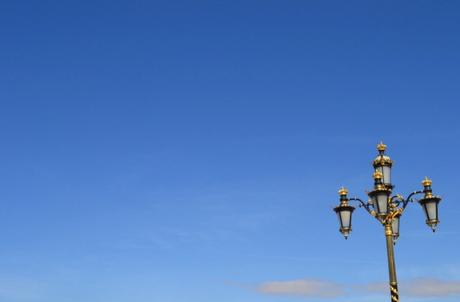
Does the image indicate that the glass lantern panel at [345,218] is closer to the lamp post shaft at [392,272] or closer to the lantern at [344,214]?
the lantern at [344,214]

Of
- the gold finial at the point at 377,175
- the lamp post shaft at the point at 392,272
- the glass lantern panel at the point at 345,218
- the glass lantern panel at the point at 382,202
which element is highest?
the gold finial at the point at 377,175

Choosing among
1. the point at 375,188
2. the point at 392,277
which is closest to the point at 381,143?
the point at 375,188

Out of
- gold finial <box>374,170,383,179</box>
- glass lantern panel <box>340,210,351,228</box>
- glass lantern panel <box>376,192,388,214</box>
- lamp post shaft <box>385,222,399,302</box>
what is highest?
gold finial <box>374,170,383,179</box>

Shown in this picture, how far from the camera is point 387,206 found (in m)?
22.3

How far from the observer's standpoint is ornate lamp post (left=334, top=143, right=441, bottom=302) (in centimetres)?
2214

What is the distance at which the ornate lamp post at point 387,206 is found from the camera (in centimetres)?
2214

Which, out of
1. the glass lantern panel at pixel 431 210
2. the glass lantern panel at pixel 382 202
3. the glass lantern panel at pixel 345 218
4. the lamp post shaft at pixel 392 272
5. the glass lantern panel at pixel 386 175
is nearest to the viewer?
the lamp post shaft at pixel 392 272

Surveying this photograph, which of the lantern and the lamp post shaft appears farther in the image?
the lantern

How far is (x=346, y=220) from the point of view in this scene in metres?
22.7

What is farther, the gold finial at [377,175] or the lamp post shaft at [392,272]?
the gold finial at [377,175]

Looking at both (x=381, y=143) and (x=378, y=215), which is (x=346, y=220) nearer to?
(x=378, y=215)

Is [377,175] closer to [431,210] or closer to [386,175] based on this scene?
[386,175]

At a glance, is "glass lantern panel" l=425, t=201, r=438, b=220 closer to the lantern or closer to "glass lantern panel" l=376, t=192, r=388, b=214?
"glass lantern panel" l=376, t=192, r=388, b=214

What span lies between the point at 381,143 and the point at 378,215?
241 cm
